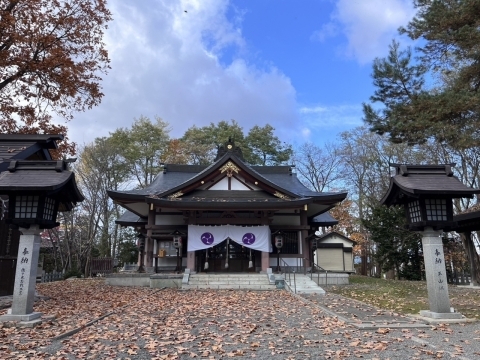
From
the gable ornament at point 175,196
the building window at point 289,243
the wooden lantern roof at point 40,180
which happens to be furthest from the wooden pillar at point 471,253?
the wooden lantern roof at point 40,180

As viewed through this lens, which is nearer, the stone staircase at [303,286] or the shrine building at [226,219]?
the stone staircase at [303,286]

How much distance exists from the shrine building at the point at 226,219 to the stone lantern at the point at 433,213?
914 centimetres

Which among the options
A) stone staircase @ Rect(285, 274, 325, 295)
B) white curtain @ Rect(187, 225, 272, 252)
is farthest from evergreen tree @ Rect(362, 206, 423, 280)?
white curtain @ Rect(187, 225, 272, 252)

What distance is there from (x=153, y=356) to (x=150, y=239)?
14460mm

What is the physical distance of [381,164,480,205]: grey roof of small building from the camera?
8.12 m

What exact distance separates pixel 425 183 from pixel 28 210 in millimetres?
9247

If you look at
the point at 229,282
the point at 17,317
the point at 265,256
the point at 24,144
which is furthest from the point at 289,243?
the point at 17,317

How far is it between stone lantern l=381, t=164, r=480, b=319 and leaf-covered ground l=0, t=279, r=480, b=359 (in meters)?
1.02

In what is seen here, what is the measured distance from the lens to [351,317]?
27.0 feet

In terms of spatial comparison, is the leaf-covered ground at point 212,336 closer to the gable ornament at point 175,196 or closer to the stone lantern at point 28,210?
the stone lantern at point 28,210

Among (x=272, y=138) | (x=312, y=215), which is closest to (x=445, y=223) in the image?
(x=312, y=215)

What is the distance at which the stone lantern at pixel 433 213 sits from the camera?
8.05 m

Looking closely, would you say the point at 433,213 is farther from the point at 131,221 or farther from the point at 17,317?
the point at 131,221

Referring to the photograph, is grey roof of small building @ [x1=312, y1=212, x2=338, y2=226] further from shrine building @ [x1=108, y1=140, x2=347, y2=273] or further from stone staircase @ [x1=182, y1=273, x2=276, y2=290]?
stone staircase @ [x1=182, y1=273, x2=276, y2=290]
